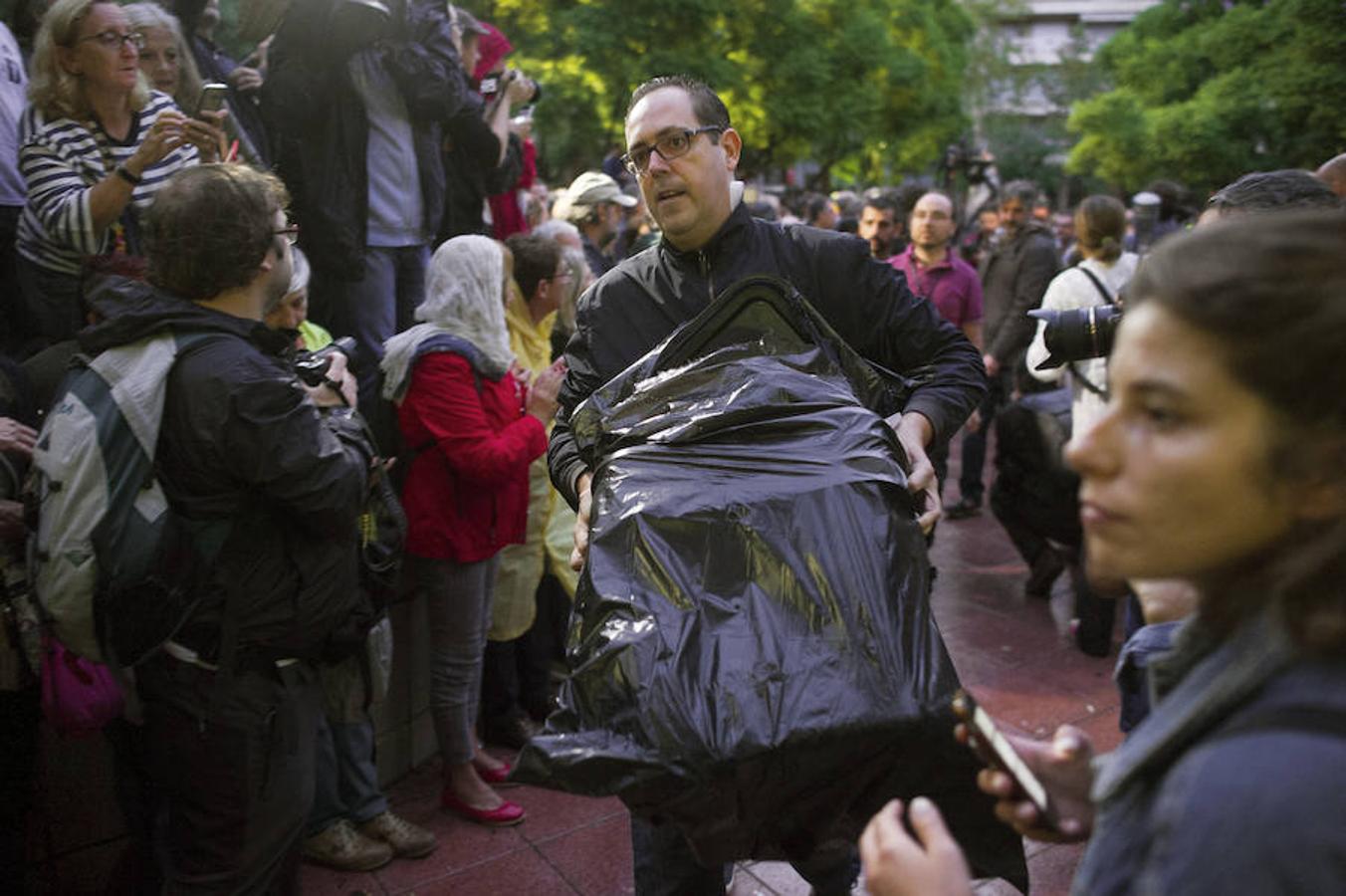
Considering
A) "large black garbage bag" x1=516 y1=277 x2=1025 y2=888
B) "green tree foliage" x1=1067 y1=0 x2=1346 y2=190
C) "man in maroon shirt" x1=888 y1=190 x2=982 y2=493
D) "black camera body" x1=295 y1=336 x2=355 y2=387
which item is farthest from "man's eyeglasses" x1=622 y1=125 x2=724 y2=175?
"green tree foliage" x1=1067 y1=0 x2=1346 y2=190

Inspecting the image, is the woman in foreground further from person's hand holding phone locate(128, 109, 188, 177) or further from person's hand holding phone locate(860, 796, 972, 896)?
person's hand holding phone locate(128, 109, 188, 177)

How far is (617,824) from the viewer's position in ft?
12.7

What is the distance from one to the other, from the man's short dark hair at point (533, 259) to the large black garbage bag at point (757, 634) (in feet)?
6.89

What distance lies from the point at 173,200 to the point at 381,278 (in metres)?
2.30

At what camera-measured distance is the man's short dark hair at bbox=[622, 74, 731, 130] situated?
8.57 feet

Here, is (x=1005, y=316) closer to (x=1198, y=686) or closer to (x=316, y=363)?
(x=316, y=363)

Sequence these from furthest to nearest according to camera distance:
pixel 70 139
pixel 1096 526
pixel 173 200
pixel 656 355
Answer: pixel 70 139
pixel 173 200
pixel 656 355
pixel 1096 526

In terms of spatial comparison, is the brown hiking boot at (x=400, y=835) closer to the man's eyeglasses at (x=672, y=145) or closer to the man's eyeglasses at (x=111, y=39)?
the man's eyeglasses at (x=672, y=145)

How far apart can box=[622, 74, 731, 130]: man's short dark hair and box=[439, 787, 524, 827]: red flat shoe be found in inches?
97.1

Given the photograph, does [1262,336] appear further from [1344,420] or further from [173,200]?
Result: [173,200]

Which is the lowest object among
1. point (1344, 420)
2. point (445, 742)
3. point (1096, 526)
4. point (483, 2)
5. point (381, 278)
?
point (445, 742)

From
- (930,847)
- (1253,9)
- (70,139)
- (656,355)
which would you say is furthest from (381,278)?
(1253,9)

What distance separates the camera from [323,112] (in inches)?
179

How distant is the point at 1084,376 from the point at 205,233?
3.90 meters
